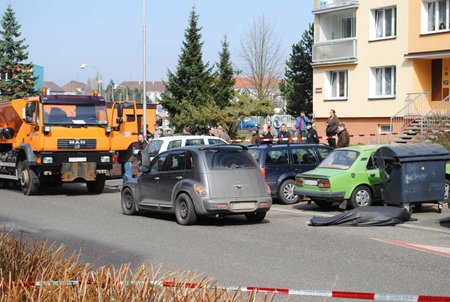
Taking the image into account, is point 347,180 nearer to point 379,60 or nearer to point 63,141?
point 63,141

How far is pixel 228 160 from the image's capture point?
14.6 m

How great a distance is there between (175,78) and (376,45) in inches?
612

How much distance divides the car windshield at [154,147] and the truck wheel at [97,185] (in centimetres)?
167

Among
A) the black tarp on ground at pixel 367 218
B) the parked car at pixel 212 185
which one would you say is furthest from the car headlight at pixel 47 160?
the black tarp on ground at pixel 367 218

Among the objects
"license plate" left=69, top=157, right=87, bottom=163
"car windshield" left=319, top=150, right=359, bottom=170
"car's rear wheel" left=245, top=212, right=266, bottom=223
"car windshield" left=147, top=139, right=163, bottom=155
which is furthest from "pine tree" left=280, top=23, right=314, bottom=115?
"car's rear wheel" left=245, top=212, right=266, bottom=223

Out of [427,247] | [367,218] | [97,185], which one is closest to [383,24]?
[97,185]

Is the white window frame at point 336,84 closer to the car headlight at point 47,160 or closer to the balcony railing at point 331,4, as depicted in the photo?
the balcony railing at point 331,4

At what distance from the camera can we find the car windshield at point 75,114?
21.1 meters

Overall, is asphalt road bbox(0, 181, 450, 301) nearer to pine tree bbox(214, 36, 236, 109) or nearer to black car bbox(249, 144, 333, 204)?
black car bbox(249, 144, 333, 204)

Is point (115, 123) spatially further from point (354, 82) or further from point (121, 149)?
point (354, 82)

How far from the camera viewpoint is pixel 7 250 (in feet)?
21.0

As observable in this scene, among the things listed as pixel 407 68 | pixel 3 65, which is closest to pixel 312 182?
pixel 407 68

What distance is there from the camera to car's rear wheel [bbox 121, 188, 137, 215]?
16.5 meters

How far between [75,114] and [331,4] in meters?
22.7
